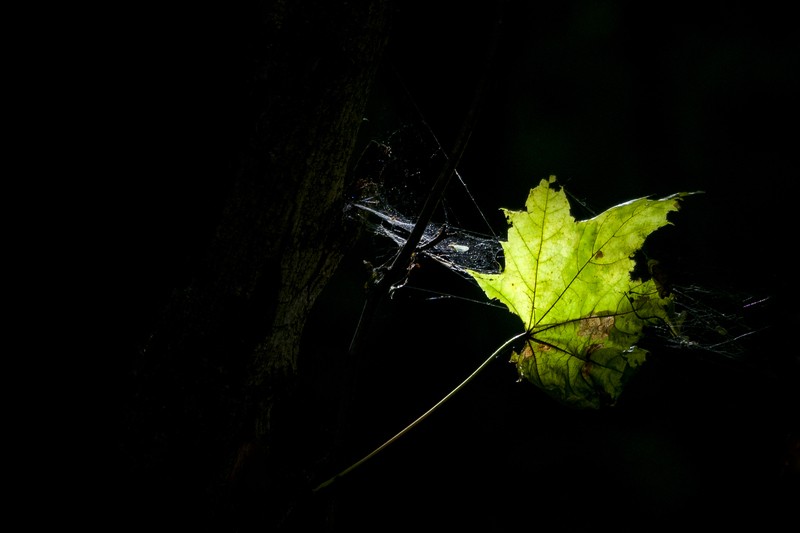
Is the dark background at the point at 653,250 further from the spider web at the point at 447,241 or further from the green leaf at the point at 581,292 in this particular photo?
the green leaf at the point at 581,292

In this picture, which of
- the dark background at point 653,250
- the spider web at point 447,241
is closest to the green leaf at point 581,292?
the spider web at point 447,241

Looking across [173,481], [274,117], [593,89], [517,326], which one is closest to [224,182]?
[274,117]

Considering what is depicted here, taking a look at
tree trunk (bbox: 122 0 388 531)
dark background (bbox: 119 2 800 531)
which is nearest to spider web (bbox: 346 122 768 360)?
dark background (bbox: 119 2 800 531)

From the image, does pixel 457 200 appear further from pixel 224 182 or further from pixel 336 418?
pixel 224 182

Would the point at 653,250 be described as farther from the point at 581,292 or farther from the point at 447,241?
the point at 581,292

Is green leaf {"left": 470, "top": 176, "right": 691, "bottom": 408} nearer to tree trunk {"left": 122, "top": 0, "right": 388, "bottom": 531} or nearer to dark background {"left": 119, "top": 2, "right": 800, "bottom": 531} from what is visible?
tree trunk {"left": 122, "top": 0, "right": 388, "bottom": 531}

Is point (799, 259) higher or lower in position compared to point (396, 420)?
higher

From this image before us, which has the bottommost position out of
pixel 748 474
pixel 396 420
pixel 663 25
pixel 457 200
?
pixel 396 420
